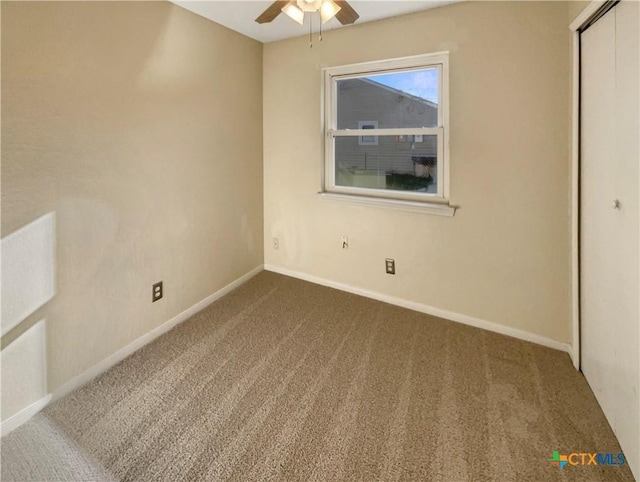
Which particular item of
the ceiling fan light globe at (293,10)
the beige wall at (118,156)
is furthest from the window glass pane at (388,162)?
the ceiling fan light globe at (293,10)

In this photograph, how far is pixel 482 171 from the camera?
2.49 meters

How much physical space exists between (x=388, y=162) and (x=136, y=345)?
2338 mm

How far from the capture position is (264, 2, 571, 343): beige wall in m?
2.22

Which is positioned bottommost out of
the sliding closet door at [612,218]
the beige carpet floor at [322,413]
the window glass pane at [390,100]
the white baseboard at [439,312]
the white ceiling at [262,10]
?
the beige carpet floor at [322,413]

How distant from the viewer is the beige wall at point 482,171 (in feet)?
7.28

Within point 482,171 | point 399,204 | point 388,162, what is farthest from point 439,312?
point 388,162

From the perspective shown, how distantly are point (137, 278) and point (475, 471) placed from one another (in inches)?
85.3

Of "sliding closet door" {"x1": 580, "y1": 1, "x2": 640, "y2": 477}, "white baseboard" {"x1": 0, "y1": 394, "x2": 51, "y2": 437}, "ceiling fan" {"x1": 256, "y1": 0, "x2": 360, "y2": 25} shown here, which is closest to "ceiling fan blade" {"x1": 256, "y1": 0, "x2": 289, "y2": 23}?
"ceiling fan" {"x1": 256, "y1": 0, "x2": 360, "y2": 25}

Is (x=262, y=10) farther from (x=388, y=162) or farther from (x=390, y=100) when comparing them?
(x=388, y=162)

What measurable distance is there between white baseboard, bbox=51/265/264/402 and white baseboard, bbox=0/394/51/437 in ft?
0.17

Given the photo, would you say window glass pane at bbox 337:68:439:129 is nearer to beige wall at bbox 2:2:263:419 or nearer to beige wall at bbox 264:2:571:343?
beige wall at bbox 264:2:571:343

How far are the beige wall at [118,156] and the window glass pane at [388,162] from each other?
0.99 meters

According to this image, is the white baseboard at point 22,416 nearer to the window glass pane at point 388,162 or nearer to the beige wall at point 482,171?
the beige wall at point 482,171

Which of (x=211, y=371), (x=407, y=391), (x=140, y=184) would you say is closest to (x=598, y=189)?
(x=407, y=391)
